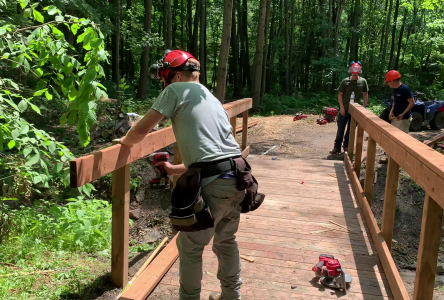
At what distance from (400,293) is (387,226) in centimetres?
87

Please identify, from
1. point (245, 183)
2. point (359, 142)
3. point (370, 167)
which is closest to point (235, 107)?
point (359, 142)

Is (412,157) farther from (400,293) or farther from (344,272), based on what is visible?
(344,272)

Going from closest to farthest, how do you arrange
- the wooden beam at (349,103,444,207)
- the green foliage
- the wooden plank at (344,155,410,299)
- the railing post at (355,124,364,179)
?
the wooden beam at (349,103,444,207) → the wooden plank at (344,155,410,299) → the green foliage → the railing post at (355,124,364,179)

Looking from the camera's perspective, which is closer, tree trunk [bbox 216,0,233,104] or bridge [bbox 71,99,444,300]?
bridge [bbox 71,99,444,300]

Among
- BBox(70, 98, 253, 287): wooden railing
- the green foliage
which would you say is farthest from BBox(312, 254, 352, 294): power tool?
the green foliage

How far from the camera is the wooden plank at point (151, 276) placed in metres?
3.16

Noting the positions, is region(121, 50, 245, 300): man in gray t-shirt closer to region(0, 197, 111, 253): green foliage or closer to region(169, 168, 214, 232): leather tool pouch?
region(169, 168, 214, 232): leather tool pouch

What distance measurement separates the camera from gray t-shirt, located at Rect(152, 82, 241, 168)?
2.56 meters

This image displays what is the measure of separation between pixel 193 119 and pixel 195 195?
0.49 m

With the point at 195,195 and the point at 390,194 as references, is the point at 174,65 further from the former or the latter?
the point at 390,194

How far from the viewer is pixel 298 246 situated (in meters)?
4.25

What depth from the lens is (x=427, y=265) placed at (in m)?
2.44

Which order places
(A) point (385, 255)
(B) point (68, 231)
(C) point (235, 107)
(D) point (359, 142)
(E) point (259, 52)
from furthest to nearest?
(E) point (259, 52) < (C) point (235, 107) < (D) point (359, 142) < (B) point (68, 231) < (A) point (385, 255)

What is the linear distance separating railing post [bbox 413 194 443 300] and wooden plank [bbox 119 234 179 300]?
2007mm
